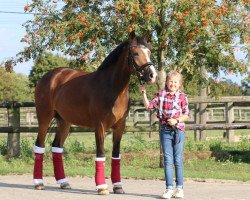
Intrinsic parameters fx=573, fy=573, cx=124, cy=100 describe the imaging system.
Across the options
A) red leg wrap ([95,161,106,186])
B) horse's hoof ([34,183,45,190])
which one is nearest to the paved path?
horse's hoof ([34,183,45,190])

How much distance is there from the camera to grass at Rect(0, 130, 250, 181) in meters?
10.9

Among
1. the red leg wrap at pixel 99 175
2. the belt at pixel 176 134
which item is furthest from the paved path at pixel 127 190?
the belt at pixel 176 134

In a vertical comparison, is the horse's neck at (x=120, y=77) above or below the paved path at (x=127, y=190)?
above

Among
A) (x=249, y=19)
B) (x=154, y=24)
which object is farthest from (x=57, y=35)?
(x=249, y=19)

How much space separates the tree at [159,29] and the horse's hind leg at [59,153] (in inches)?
91.4

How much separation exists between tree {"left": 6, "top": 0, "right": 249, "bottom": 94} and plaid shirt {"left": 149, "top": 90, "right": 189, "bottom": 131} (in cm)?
342

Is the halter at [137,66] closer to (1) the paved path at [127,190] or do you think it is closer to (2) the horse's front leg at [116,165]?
(2) the horse's front leg at [116,165]

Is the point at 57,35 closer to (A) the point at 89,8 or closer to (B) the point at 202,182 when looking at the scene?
(A) the point at 89,8

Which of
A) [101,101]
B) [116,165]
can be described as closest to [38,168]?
[116,165]

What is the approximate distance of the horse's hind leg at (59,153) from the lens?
9.17 meters

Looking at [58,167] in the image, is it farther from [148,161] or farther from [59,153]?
[148,161]

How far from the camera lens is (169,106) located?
780 cm

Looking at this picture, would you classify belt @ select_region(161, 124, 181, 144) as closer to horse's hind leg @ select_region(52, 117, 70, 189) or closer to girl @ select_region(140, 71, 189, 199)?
girl @ select_region(140, 71, 189, 199)

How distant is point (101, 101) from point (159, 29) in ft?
12.5
